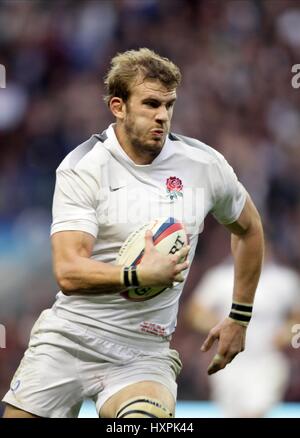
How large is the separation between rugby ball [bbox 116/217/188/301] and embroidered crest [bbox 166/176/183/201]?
186 mm

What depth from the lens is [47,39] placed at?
12516 millimetres

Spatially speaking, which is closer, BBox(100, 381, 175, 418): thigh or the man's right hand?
the man's right hand

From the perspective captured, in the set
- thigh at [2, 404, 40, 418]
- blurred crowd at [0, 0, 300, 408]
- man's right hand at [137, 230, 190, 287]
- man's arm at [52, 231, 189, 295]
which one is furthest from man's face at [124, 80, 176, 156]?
blurred crowd at [0, 0, 300, 408]

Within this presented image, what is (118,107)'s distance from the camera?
5590 millimetres

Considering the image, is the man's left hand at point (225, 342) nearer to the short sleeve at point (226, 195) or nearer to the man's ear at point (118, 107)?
the short sleeve at point (226, 195)

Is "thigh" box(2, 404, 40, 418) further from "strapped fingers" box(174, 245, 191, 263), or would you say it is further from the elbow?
"strapped fingers" box(174, 245, 191, 263)

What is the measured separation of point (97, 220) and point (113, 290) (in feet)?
1.58

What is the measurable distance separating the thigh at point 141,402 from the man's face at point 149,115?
128cm

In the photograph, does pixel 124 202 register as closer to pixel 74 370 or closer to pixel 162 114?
pixel 162 114

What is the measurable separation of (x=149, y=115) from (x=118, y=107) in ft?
0.87

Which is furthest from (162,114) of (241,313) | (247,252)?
(241,313)

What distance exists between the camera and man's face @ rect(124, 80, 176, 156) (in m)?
5.39
